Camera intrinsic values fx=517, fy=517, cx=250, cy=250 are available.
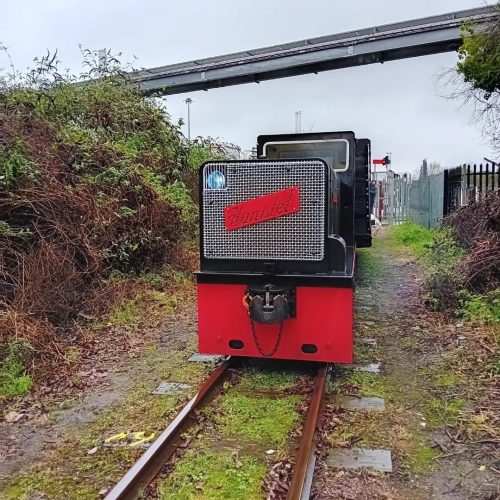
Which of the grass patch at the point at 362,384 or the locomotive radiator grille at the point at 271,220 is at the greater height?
the locomotive radiator grille at the point at 271,220

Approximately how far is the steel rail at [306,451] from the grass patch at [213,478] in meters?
0.25

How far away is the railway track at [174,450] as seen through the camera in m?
3.08

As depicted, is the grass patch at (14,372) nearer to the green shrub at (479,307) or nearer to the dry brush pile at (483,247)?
the green shrub at (479,307)

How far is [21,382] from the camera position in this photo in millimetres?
4918

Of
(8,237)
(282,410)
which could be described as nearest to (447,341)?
(282,410)

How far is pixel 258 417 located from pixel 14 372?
256 centimetres

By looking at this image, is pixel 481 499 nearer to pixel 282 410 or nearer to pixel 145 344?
pixel 282 410

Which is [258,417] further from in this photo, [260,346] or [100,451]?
[100,451]

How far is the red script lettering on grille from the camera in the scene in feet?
15.7

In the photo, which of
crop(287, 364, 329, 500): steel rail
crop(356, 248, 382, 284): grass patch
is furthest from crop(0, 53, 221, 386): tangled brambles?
crop(356, 248, 382, 284): grass patch

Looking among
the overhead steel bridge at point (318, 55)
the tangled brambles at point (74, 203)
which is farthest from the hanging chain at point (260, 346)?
the overhead steel bridge at point (318, 55)

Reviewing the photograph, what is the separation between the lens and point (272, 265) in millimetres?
4867

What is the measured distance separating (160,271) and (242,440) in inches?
227

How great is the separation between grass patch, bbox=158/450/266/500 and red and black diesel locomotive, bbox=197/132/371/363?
143cm
